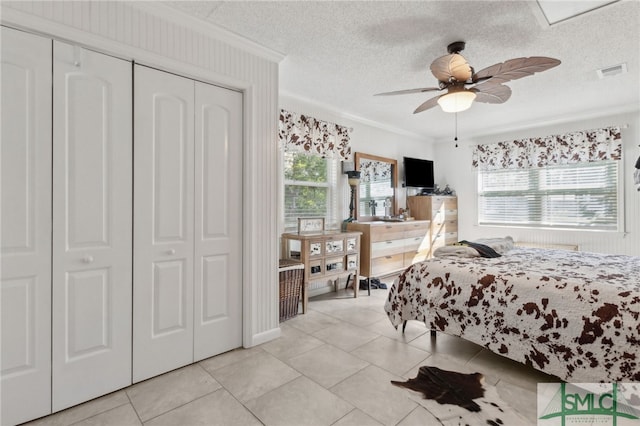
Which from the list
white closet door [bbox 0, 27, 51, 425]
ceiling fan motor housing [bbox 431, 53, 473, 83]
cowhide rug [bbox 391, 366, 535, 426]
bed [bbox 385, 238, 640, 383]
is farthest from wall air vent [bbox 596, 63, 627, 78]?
white closet door [bbox 0, 27, 51, 425]

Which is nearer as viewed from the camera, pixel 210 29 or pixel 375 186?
pixel 210 29

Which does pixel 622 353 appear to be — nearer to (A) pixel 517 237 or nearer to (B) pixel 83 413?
(B) pixel 83 413

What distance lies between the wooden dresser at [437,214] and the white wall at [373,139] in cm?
26

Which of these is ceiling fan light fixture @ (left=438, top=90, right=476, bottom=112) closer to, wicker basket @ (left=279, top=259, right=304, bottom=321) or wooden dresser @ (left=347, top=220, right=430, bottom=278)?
wooden dresser @ (left=347, top=220, right=430, bottom=278)

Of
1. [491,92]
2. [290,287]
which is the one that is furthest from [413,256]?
[491,92]

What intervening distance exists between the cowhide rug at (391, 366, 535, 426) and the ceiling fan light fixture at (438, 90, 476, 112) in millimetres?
2109

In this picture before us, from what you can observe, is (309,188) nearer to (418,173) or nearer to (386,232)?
(386,232)

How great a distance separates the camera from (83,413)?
5.96 ft

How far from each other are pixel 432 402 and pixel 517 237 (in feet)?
14.4

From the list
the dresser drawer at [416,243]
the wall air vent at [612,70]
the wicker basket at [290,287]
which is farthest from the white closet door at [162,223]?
the wall air vent at [612,70]

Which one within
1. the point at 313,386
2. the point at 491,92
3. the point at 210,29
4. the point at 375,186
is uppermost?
the point at 210,29

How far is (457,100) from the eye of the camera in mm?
2637

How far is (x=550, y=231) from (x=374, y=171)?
2.88m

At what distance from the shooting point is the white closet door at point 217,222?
242 cm
